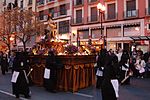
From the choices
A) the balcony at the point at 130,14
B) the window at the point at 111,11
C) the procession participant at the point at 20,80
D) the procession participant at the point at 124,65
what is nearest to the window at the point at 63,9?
the window at the point at 111,11

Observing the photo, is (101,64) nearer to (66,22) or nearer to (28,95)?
(28,95)

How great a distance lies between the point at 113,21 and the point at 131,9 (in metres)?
2.59

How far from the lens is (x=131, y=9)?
3384 centimetres

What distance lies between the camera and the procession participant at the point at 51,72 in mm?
12055

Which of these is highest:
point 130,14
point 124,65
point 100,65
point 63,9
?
point 63,9

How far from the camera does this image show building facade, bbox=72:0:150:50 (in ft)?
107

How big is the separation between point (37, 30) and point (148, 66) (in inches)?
809

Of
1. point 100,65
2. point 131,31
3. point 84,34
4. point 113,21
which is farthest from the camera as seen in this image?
point 84,34

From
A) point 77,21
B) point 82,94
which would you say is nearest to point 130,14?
point 77,21

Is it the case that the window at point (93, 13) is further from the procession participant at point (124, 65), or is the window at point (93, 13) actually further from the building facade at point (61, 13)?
the procession participant at point (124, 65)

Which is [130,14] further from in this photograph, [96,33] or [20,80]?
[20,80]

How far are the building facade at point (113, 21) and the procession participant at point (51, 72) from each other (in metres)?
18.4

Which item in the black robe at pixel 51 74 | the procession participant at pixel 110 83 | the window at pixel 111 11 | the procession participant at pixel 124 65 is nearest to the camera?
the procession participant at pixel 110 83

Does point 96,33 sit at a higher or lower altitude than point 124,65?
higher
